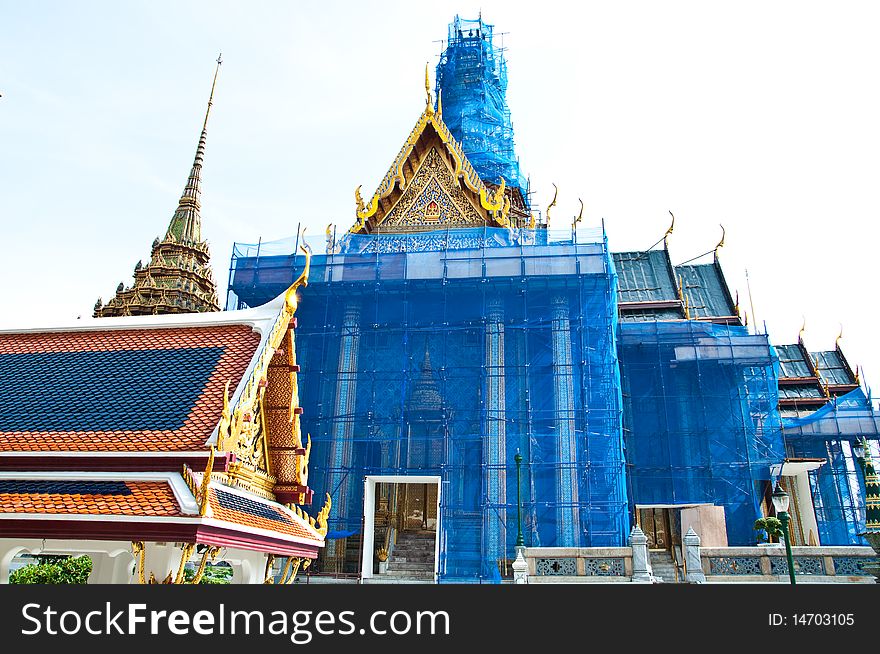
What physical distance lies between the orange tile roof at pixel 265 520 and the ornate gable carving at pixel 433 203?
1657 cm

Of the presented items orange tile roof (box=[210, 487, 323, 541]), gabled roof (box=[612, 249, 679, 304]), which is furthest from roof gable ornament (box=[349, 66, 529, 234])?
orange tile roof (box=[210, 487, 323, 541])

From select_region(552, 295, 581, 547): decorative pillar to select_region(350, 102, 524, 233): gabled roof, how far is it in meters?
4.94

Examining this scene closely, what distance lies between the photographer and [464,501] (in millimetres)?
17688

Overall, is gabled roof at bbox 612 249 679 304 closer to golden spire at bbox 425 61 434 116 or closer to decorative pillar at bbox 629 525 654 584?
golden spire at bbox 425 61 434 116

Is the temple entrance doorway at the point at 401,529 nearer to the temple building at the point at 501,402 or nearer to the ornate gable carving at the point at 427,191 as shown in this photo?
the temple building at the point at 501,402

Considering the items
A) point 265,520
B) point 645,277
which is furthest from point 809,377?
point 265,520

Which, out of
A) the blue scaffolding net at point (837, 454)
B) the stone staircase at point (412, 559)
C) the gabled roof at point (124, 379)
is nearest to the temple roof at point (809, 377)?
the blue scaffolding net at point (837, 454)

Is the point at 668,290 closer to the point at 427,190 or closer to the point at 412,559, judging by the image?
the point at 427,190

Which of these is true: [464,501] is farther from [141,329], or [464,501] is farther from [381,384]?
[141,329]

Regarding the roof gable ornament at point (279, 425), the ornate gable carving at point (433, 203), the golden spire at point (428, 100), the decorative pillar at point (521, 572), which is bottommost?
the decorative pillar at point (521, 572)

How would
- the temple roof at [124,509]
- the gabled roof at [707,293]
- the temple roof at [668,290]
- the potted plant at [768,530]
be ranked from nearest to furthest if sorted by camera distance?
the temple roof at [124,509] < the potted plant at [768,530] < the temple roof at [668,290] < the gabled roof at [707,293]

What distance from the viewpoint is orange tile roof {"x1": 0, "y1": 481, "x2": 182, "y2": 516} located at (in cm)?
477

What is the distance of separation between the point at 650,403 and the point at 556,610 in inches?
760

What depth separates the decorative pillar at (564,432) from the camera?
16.6 m
